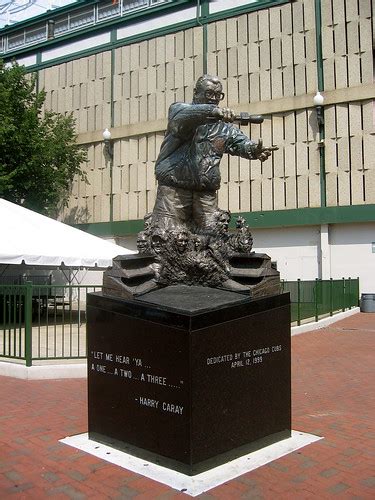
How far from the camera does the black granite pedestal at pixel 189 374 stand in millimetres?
4734

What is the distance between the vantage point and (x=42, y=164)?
2619cm

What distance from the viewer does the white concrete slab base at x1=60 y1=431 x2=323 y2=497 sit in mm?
4539

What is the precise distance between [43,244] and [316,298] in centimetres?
863

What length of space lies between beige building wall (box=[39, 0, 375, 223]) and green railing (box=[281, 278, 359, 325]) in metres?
5.43

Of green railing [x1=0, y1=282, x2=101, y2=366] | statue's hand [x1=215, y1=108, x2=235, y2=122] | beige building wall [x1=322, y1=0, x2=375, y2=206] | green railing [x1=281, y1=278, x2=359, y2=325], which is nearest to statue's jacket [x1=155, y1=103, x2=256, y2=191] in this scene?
statue's hand [x1=215, y1=108, x2=235, y2=122]

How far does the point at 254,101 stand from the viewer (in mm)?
26922

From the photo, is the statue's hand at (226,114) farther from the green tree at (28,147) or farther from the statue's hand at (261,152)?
the green tree at (28,147)

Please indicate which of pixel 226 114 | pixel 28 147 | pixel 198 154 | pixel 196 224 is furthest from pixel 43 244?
pixel 226 114

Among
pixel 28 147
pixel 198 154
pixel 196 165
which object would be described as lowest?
pixel 196 165

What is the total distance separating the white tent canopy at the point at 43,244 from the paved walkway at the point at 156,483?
18.9 feet

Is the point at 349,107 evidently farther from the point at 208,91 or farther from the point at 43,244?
the point at 208,91

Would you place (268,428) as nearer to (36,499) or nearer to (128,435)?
(128,435)

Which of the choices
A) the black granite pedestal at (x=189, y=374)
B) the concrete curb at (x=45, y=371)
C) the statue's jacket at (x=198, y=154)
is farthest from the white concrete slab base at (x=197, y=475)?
the concrete curb at (x=45, y=371)

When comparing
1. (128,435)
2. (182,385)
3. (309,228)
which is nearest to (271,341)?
(182,385)
